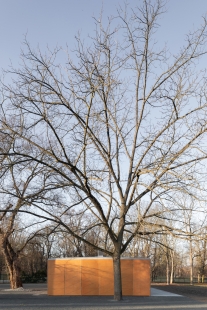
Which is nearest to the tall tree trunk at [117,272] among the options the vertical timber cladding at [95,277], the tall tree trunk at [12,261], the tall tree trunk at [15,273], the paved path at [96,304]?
the paved path at [96,304]

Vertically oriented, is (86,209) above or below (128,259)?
above

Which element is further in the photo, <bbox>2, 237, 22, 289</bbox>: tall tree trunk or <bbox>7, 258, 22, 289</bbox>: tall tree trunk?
<bbox>7, 258, 22, 289</bbox>: tall tree trunk

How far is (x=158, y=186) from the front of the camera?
15.0 meters

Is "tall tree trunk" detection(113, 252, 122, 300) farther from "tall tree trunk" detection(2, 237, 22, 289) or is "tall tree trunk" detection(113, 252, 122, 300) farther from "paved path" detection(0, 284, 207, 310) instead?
"tall tree trunk" detection(2, 237, 22, 289)

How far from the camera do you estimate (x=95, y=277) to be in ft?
81.1

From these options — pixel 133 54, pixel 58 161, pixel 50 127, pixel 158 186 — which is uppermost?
pixel 133 54

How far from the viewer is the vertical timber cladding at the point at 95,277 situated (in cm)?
2442

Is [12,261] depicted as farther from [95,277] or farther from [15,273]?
[95,277]

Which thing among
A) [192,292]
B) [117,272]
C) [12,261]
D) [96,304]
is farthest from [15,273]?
[117,272]

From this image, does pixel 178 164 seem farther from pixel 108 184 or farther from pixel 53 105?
pixel 53 105

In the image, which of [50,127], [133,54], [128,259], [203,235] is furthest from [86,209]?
[128,259]

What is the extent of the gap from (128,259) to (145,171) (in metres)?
10.8

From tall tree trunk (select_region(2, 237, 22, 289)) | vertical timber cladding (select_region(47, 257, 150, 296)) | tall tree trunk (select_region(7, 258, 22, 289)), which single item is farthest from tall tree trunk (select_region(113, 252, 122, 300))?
tall tree trunk (select_region(7, 258, 22, 289))

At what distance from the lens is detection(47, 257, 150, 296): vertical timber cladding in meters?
24.4
